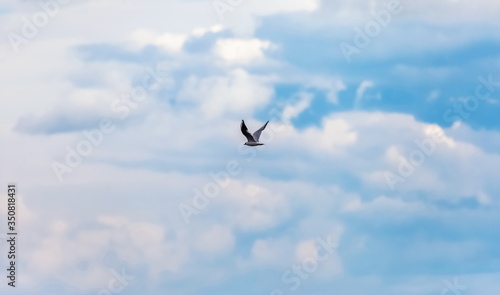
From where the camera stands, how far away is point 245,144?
5030 inches

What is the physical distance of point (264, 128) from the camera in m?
126

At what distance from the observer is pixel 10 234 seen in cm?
13512

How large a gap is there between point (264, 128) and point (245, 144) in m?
3.79

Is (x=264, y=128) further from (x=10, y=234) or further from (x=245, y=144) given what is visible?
(x=10, y=234)

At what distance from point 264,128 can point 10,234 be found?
129ft

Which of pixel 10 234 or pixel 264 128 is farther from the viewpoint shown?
pixel 10 234

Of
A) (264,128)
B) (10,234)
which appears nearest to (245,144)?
(264,128)

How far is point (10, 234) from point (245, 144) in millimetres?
35755
